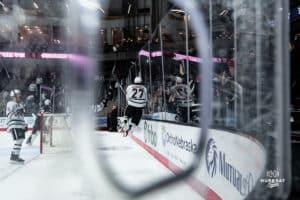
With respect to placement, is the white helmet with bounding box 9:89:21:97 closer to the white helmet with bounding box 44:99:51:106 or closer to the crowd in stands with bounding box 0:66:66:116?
the crowd in stands with bounding box 0:66:66:116

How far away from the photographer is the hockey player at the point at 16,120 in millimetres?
1168

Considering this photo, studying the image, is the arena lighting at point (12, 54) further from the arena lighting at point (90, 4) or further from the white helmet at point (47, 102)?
the arena lighting at point (90, 4)

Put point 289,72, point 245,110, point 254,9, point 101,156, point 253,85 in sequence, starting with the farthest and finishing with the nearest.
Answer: point 245,110
point 253,85
point 254,9
point 289,72
point 101,156

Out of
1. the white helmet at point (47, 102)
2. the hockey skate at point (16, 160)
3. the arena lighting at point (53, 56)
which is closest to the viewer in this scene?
the arena lighting at point (53, 56)

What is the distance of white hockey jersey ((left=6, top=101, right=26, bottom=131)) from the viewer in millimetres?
1216

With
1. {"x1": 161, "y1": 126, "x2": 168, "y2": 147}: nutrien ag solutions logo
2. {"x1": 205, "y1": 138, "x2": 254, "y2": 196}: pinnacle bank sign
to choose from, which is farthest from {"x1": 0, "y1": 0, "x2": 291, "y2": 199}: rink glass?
{"x1": 161, "y1": 126, "x2": 168, "y2": 147}: nutrien ag solutions logo

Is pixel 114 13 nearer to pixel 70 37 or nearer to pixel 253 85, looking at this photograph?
pixel 70 37

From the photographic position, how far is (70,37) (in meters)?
0.63

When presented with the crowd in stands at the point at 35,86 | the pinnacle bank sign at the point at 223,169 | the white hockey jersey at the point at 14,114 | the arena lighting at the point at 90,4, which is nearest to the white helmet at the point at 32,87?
the crowd in stands at the point at 35,86

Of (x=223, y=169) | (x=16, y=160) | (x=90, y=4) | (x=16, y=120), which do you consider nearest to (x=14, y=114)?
(x=16, y=120)

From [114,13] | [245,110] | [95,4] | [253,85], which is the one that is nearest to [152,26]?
[114,13]

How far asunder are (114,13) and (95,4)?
0.33 feet

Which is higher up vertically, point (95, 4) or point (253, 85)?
point (95, 4)

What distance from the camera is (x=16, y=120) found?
139cm
